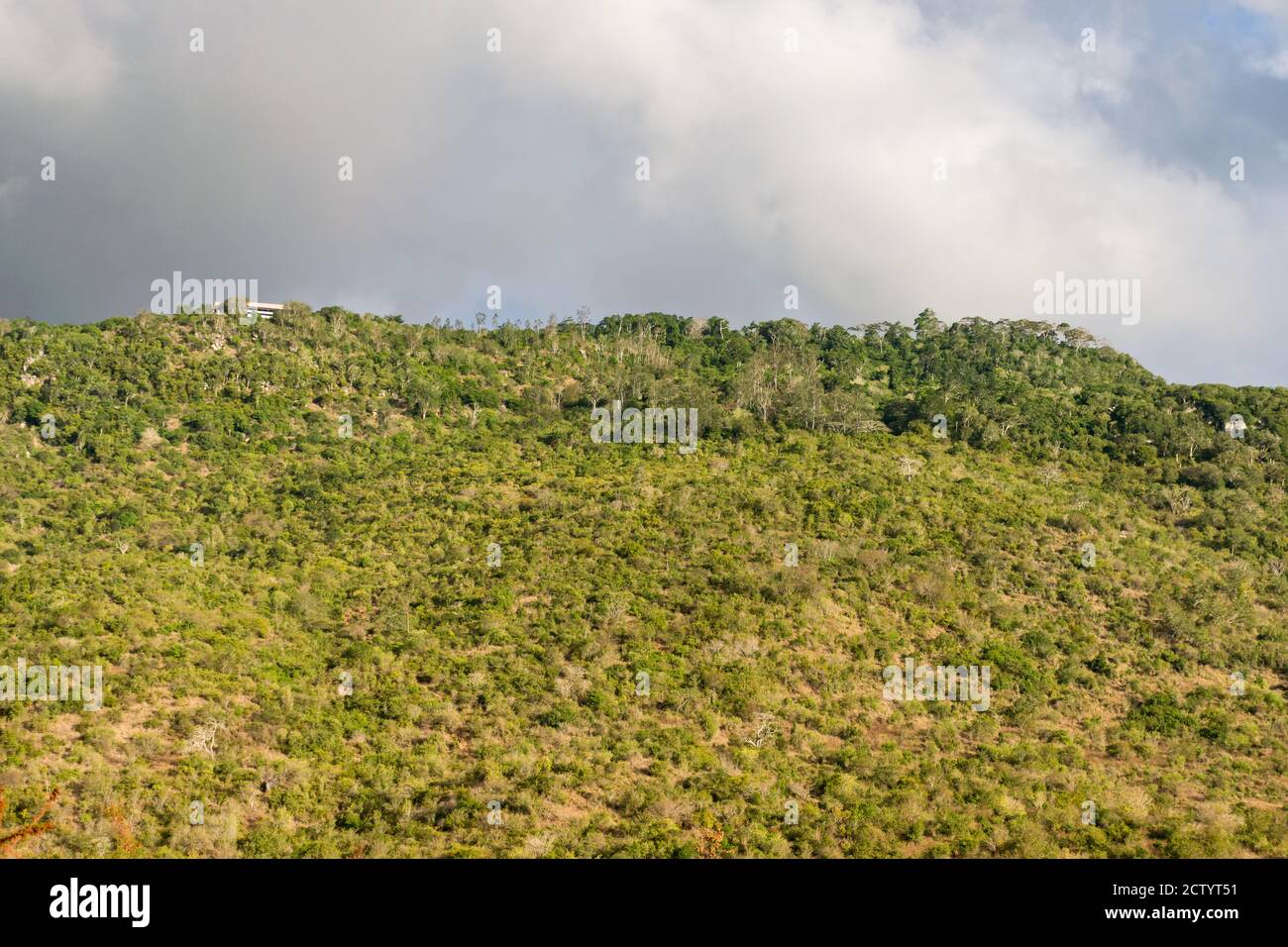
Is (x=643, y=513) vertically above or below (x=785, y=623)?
above

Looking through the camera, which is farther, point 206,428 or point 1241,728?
point 206,428

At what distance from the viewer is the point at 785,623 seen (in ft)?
149

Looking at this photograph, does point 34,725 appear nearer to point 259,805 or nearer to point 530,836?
point 259,805

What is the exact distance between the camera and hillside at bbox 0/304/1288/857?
103 feet

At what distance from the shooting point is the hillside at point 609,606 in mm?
31359

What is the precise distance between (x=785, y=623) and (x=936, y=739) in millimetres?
9776

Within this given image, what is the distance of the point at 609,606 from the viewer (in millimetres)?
45781

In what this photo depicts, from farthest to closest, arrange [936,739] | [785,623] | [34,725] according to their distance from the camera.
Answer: [785,623], [936,739], [34,725]

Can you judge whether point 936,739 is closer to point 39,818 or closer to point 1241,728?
point 1241,728

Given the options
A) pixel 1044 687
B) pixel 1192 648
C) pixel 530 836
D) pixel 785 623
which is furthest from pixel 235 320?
pixel 1192 648

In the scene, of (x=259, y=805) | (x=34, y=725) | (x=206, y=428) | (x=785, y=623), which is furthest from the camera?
(x=206, y=428)
